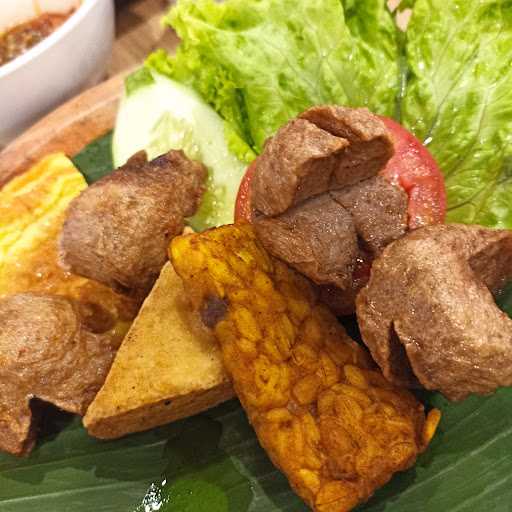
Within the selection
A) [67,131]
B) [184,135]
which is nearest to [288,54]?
[184,135]

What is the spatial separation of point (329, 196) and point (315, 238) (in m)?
0.20

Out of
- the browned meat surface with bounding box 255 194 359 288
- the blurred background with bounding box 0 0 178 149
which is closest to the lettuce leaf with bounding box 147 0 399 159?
the blurred background with bounding box 0 0 178 149

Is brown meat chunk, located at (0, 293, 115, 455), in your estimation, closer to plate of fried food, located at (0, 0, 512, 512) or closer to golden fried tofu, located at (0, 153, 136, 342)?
plate of fried food, located at (0, 0, 512, 512)

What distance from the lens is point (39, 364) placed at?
7.64 feet

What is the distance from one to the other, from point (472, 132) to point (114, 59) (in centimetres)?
300

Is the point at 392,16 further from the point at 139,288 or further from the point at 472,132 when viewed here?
the point at 139,288

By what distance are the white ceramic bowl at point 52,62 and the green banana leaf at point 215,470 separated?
2.07m

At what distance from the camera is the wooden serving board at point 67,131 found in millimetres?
3434

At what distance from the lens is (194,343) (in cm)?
228

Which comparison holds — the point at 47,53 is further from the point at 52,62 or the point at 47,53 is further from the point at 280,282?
the point at 280,282

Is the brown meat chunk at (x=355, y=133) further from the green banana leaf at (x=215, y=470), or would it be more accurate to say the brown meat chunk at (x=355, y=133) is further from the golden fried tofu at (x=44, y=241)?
the golden fried tofu at (x=44, y=241)

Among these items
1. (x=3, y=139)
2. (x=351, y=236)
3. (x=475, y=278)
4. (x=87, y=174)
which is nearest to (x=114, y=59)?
(x=3, y=139)

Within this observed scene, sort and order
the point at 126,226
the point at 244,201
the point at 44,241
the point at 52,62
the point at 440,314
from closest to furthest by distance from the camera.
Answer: the point at 440,314 → the point at 126,226 → the point at 244,201 → the point at 44,241 → the point at 52,62

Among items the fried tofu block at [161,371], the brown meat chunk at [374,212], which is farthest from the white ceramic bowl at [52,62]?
the brown meat chunk at [374,212]
